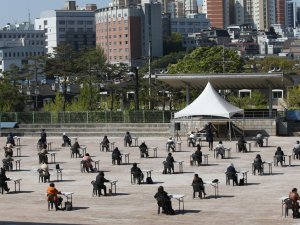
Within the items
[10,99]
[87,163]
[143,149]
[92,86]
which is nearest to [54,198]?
[87,163]

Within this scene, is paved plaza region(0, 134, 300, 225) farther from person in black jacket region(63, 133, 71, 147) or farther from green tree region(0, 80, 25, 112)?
green tree region(0, 80, 25, 112)

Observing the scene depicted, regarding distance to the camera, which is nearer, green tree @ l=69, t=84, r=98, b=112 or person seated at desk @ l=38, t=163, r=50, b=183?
person seated at desk @ l=38, t=163, r=50, b=183

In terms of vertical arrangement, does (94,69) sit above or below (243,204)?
above

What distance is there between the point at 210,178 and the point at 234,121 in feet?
78.2

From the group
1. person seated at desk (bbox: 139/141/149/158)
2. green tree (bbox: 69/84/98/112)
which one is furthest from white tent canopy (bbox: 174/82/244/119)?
green tree (bbox: 69/84/98/112)

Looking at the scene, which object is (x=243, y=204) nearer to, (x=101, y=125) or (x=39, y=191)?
(x=39, y=191)

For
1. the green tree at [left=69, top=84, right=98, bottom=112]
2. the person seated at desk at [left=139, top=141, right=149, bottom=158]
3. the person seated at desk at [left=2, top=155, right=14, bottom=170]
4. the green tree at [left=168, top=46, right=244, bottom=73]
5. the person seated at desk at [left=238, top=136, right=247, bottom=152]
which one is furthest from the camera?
the green tree at [left=168, top=46, right=244, bottom=73]

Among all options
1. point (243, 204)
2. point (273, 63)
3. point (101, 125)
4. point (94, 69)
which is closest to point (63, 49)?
point (94, 69)

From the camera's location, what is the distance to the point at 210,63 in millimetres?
101438

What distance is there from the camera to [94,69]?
3563 inches

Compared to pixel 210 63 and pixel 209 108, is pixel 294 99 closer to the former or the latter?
pixel 210 63

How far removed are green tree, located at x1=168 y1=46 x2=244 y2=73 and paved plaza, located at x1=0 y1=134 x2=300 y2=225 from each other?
161 ft

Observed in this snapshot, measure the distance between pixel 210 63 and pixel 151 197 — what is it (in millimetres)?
66938

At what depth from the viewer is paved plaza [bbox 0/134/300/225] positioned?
30578mm
